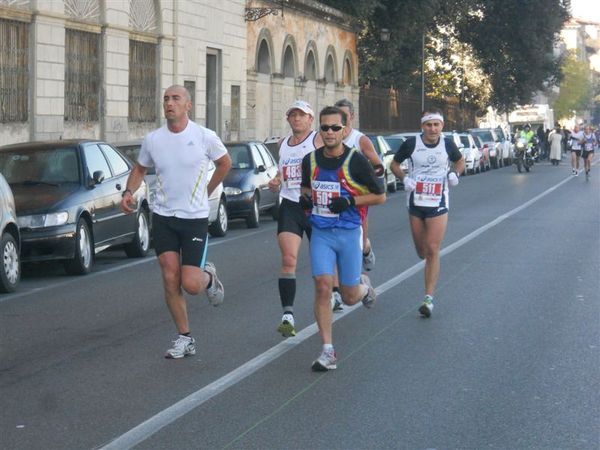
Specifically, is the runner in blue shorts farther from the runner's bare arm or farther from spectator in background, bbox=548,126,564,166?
spectator in background, bbox=548,126,564,166

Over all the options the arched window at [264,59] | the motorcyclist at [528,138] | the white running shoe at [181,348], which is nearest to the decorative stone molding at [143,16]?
the arched window at [264,59]

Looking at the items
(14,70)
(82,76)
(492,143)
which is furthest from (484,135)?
(14,70)

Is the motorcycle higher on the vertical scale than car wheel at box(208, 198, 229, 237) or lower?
higher

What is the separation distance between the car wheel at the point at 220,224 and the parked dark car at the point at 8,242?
22.3 feet

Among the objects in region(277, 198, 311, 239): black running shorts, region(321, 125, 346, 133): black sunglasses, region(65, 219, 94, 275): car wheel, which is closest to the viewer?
region(321, 125, 346, 133): black sunglasses

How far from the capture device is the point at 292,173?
34.4 feet

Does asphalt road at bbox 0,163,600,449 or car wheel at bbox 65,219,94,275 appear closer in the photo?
asphalt road at bbox 0,163,600,449

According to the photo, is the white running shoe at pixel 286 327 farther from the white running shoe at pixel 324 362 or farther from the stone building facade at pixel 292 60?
the stone building facade at pixel 292 60

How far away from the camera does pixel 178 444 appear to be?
656 cm

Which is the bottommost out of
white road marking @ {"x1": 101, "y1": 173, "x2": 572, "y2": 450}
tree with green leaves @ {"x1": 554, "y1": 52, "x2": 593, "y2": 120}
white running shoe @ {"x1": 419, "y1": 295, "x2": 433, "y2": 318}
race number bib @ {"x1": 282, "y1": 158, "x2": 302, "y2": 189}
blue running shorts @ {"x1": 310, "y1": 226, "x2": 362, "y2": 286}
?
white road marking @ {"x1": 101, "y1": 173, "x2": 572, "y2": 450}

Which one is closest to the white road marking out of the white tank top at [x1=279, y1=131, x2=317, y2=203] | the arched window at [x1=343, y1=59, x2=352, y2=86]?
the white tank top at [x1=279, y1=131, x2=317, y2=203]

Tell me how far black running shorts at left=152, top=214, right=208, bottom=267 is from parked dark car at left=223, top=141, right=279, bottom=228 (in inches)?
507

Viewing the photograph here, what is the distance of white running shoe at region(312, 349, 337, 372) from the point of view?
8.52 meters

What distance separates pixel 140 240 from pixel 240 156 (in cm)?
661
